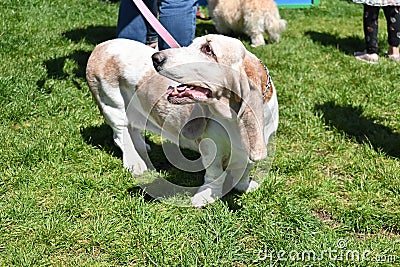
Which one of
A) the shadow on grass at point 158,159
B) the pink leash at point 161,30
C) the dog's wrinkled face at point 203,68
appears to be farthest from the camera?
the shadow on grass at point 158,159

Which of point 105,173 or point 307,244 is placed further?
point 105,173

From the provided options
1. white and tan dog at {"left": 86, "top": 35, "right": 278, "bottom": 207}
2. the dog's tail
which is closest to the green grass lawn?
white and tan dog at {"left": 86, "top": 35, "right": 278, "bottom": 207}

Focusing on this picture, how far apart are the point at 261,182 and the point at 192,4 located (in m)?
1.44

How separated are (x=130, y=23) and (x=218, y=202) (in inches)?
67.7

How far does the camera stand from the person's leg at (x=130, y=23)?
4.10 metres

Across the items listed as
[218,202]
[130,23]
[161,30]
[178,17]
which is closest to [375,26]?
[178,17]

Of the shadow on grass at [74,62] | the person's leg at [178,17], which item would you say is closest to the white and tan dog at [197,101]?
the person's leg at [178,17]

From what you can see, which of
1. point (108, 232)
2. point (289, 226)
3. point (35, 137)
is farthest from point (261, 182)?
point (35, 137)

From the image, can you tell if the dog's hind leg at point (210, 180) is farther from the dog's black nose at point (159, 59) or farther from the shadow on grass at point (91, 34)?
the shadow on grass at point (91, 34)

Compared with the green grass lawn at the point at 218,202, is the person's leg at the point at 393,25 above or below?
below

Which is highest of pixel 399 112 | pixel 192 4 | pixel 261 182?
pixel 192 4

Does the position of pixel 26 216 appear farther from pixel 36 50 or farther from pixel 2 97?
pixel 36 50

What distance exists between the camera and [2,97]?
4.49 metres

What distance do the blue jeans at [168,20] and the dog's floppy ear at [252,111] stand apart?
1328 millimetres
